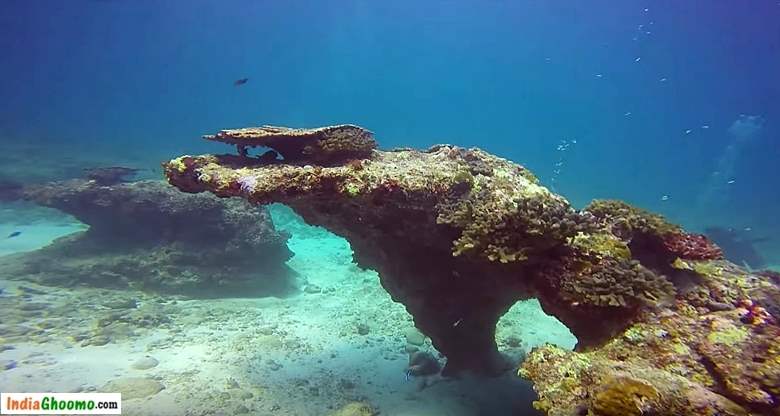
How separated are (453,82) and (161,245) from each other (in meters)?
178

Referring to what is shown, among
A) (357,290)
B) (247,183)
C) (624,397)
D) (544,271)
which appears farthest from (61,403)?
(357,290)

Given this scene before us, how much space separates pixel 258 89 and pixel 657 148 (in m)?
129

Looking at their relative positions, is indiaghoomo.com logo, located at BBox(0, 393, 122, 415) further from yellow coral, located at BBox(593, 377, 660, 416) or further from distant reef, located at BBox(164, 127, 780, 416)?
yellow coral, located at BBox(593, 377, 660, 416)

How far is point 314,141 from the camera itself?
7.14 metres

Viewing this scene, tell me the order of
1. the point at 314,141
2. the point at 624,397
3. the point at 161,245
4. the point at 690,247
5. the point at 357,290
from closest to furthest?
1. the point at 624,397
2. the point at 690,247
3. the point at 314,141
4. the point at 161,245
5. the point at 357,290

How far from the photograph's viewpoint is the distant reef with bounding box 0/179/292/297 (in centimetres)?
1303

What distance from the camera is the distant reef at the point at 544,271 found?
4250 millimetres

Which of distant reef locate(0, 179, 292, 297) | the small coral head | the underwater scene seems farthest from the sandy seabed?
the small coral head

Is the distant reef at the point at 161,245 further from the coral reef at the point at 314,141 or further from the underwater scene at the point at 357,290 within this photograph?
the coral reef at the point at 314,141

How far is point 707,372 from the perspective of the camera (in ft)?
14.2

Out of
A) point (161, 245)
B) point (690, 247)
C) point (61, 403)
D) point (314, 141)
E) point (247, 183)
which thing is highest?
point (161, 245)

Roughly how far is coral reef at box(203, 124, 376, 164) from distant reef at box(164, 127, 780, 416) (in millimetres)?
39

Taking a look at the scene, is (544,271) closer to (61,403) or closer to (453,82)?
(61,403)

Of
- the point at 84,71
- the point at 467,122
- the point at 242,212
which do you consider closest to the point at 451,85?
the point at 467,122
